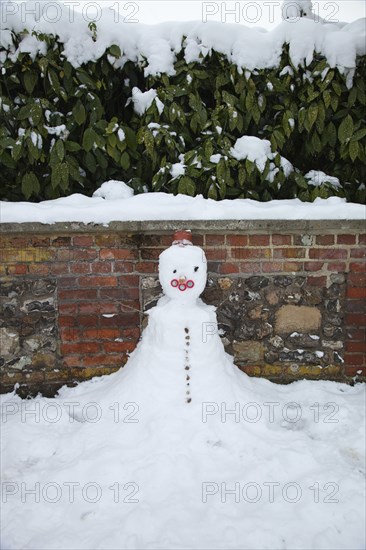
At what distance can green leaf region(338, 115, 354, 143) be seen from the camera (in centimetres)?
263

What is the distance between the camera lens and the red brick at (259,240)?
2.61m

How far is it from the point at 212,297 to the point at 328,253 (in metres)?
0.83

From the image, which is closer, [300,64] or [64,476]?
[64,476]

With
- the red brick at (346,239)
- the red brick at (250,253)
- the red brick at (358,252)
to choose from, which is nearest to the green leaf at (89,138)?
the red brick at (250,253)

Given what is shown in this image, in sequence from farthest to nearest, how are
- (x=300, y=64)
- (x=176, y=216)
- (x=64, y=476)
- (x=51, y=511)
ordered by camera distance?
(x=300, y=64), (x=176, y=216), (x=64, y=476), (x=51, y=511)

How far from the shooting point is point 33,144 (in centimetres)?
254

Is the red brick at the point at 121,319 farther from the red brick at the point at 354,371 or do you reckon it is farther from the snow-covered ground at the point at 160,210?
the red brick at the point at 354,371

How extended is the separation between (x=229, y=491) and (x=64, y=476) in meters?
0.80

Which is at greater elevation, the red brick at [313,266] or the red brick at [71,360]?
the red brick at [313,266]

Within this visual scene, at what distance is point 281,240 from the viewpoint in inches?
103

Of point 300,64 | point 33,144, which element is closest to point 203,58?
point 300,64

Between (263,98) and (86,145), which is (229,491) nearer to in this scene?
(86,145)

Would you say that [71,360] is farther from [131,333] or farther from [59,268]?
[59,268]

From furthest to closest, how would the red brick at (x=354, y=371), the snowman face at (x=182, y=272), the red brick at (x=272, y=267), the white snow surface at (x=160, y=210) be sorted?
the red brick at (x=354, y=371), the red brick at (x=272, y=267), the white snow surface at (x=160, y=210), the snowman face at (x=182, y=272)
